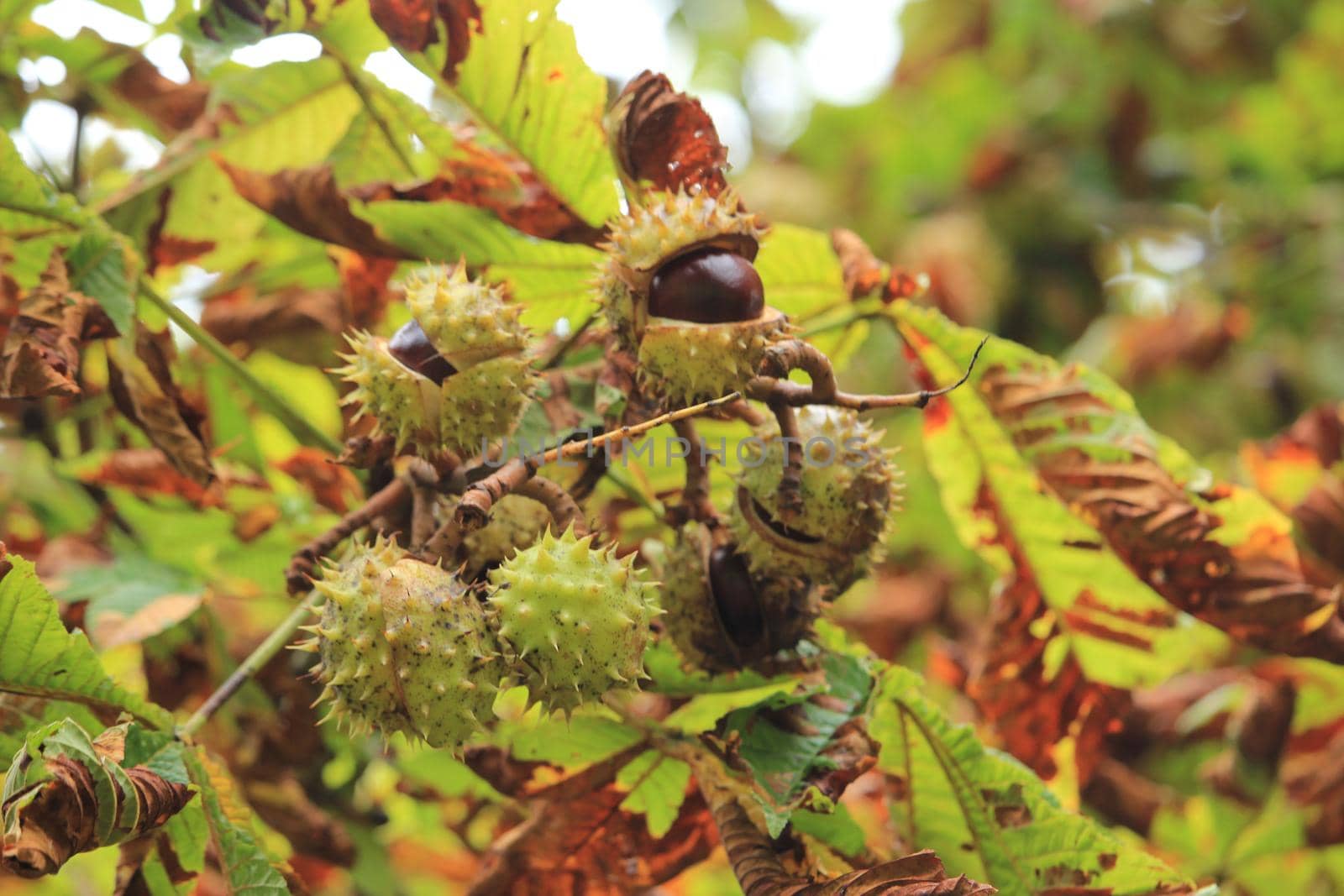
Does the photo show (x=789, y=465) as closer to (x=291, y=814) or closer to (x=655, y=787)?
(x=655, y=787)

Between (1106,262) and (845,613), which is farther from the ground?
(1106,262)

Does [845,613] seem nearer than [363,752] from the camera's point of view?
No

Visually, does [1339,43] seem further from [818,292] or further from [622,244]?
[622,244]

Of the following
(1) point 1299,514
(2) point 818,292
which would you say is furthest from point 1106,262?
(2) point 818,292

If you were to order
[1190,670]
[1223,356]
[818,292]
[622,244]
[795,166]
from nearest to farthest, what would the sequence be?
[622,244], [818,292], [1190,670], [1223,356], [795,166]

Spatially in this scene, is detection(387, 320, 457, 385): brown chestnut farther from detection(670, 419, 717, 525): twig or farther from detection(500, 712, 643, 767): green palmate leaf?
detection(500, 712, 643, 767): green palmate leaf

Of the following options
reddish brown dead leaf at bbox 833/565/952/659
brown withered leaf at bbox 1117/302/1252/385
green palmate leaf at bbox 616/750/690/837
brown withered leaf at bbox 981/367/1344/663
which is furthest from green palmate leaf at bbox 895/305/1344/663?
brown withered leaf at bbox 1117/302/1252/385
